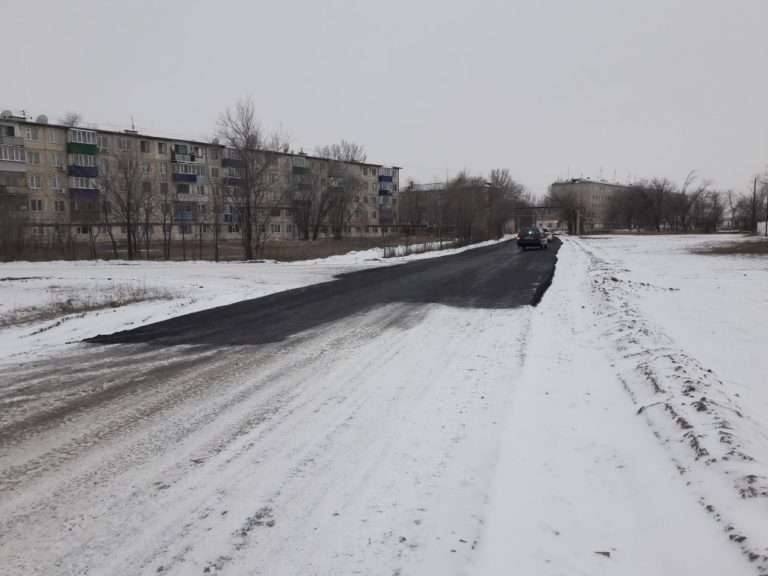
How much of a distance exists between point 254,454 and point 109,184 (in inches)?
1664

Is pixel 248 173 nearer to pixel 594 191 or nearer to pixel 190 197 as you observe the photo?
pixel 190 197

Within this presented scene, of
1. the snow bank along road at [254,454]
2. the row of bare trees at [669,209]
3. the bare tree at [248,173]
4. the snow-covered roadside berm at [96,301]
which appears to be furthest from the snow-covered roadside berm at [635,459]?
the row of bare trees at [669,209]

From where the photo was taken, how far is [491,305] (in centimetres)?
1212

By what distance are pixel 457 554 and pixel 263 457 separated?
1808mm

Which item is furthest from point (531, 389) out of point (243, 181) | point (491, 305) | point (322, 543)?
point (243, 181)

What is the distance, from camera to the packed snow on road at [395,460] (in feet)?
9.61

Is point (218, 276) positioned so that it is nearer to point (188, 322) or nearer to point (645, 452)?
point (188, 322)

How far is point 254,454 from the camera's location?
165 inches

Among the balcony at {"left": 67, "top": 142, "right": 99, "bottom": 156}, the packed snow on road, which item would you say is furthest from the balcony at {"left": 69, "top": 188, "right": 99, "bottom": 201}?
the packed snow on road

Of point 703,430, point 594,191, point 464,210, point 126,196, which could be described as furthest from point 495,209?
point 594,191

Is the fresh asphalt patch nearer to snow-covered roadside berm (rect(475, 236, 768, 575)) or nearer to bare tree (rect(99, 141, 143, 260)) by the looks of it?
snow-covered roadside berm (rect(475, 236, 768, 575))

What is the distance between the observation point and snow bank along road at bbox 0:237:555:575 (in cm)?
296

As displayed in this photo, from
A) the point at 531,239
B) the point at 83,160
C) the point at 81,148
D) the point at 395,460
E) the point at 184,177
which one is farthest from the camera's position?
the point at 184,177

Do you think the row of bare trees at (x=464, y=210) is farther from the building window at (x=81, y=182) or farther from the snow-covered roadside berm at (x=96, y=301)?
the building window at (x=81, y=182)
